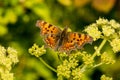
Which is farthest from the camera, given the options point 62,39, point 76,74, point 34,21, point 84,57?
point 34,21

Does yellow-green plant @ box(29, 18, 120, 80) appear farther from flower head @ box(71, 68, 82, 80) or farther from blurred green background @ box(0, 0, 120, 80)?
blurred green background @ box(0, 0, 120, 80)

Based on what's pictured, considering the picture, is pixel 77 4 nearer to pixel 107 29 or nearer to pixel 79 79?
pixel 107 29

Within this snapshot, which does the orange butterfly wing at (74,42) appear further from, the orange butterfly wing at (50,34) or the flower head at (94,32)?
the flower head at (94,32)

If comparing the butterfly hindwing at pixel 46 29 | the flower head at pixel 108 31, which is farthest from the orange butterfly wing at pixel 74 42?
the flower head at pixel 108 31

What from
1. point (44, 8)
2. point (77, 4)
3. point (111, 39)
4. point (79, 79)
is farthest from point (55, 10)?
point (79, 79)

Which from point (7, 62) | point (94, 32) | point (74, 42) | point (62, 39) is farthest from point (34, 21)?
point (7, 62)

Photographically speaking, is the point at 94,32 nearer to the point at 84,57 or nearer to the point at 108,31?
the point at 108,31

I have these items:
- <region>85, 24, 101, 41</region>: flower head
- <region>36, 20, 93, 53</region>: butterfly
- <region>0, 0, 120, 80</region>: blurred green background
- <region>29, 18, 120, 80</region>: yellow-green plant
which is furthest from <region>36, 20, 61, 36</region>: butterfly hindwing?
<region>0, 0, 120, 80</region>: blurred green background
